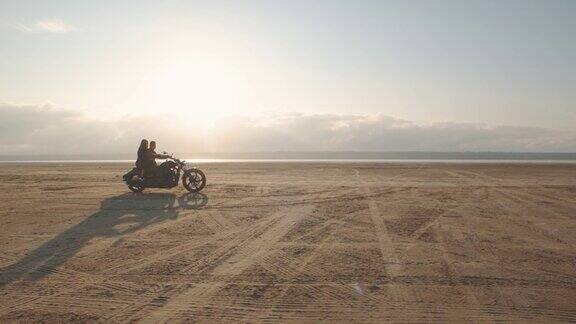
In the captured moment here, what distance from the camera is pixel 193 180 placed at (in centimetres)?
1709

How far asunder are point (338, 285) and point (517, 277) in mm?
2846

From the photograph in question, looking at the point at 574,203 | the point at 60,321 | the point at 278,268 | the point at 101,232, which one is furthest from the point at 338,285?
the point at 574,203

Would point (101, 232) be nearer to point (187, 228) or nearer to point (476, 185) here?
point (187, 228)

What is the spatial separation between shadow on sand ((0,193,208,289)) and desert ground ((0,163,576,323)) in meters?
0.04

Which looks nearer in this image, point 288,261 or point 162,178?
point 288,261

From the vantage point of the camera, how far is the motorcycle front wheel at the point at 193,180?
1701 centimetres

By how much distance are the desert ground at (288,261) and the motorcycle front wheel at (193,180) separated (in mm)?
2812

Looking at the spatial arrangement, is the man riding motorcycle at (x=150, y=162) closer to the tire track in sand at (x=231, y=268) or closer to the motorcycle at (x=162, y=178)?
the motorcycle at (x=162, y=178)

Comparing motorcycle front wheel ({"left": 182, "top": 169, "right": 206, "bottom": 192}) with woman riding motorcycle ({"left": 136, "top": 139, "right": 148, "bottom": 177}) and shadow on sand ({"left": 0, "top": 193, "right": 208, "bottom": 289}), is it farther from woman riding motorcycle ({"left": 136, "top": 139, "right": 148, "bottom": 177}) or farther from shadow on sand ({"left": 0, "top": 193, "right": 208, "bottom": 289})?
woman riding motorcycle ({"left": 136, "top": 139, "right": 148, "bottom": 177})

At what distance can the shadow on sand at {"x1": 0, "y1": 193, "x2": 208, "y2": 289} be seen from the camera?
7.15 m

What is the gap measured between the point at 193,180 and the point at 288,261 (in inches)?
409

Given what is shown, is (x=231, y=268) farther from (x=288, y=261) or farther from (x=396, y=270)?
(x=396, y=270)

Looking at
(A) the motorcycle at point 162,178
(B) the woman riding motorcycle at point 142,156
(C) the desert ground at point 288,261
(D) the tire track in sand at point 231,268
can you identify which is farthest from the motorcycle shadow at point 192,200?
(D) the tire track in sand at point 231,268

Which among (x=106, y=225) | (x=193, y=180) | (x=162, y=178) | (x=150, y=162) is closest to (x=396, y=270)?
(x=106, y=225)
